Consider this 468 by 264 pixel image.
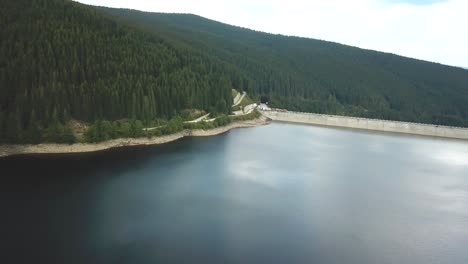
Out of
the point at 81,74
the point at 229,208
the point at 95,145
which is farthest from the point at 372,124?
the point at 229,208

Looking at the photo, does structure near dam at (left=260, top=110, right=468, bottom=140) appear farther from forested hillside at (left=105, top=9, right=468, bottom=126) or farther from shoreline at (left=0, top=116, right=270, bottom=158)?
shoreline at (left=0, top=116, right=270, bottom=158)

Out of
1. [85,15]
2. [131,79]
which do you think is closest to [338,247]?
[131,79]

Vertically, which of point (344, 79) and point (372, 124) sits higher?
point (344, 79)

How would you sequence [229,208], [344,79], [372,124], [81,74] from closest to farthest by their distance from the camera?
[229,208] < [81,74] < [372,124] < [344,79]

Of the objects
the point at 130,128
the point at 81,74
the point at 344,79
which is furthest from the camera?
the point at 344,79

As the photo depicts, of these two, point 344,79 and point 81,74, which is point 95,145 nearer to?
point 81,74

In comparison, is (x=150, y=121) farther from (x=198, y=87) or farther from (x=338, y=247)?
(x=338, y=247)

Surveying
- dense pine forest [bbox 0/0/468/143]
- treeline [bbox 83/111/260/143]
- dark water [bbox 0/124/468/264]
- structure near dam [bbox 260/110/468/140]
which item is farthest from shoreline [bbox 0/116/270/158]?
structure near dam [bbox 260/110/468/140]
